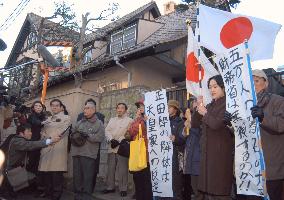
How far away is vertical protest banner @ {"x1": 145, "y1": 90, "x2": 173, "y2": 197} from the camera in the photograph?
5672 mm

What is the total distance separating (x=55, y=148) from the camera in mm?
6910

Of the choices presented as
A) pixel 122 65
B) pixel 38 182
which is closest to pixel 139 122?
pixel 38 182

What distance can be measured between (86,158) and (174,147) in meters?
1.59

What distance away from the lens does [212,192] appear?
382 centimetres

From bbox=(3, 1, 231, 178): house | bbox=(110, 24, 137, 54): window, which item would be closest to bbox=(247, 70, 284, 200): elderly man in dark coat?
bbox=(3, 1, 231, 178): house

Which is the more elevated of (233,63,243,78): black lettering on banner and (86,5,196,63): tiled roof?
(86,5,196,63): tiled roof

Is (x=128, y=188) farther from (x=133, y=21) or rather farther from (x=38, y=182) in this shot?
(x=133, y=21)

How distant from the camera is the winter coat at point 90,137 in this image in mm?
6250

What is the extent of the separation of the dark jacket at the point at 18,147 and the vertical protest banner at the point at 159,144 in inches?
80.7

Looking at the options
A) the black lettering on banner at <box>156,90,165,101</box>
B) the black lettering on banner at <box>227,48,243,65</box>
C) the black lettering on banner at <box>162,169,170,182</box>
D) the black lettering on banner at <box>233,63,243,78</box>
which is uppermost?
the black lettering on banner at <box>227,48,243,65</box>

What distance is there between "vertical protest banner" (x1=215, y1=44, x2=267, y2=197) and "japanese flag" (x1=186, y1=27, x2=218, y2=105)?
78 cm

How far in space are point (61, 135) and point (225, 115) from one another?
3.86 m

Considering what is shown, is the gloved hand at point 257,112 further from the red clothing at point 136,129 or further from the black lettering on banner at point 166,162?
the red clothing at point 136,129

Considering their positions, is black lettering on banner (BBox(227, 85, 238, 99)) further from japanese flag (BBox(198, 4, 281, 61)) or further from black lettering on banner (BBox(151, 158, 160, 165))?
black lettering on banner (BBox(151, 158, 160, 165))
